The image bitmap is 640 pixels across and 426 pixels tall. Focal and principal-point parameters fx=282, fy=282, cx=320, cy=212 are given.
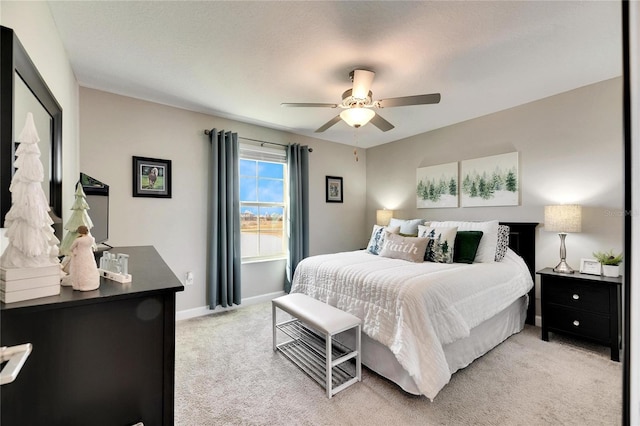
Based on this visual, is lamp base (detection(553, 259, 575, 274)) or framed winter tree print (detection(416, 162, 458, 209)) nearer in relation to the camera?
lamp base (detection(553, 259, 575, 274))

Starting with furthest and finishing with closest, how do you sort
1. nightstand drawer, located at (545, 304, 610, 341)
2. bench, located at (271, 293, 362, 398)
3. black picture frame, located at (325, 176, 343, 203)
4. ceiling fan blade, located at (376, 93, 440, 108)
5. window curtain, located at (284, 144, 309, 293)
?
black picture frame, located at (325, 176, 343, 203)
window curtain, located at (284, 144, 309, 293)
nightstand drawer, located at (545, 304, 610, 341)
ceiling fan blade, located at (376, 93, 440, 108)
bench, located at (271, 293, 362, 398)

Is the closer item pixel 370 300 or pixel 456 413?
pixel 456 413

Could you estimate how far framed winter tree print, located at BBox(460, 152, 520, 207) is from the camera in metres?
3.24

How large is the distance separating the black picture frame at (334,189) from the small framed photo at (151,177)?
236cm

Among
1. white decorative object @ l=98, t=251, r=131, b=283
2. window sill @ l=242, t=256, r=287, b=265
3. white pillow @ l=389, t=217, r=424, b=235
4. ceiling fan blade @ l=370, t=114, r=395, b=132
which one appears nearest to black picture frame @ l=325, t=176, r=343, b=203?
window sill @ l=242, t=256, r=287, b=265

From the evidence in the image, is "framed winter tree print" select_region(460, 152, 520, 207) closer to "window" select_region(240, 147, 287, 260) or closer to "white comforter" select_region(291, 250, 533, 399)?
"white comforter" select_region(291, 250, 533, 399)

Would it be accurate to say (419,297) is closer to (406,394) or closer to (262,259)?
(406,394)

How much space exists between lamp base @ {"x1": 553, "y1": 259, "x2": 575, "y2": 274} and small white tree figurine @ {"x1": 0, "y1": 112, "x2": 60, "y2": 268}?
3.64m

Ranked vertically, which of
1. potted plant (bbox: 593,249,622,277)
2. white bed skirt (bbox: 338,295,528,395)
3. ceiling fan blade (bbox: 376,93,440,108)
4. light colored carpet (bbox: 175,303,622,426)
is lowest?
light colored carpet (bbox: 175,303,622,426)

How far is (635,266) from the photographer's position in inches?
18.3

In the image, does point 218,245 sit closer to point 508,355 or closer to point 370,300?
point 370,300

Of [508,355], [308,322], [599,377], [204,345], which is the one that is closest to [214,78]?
[308,322]

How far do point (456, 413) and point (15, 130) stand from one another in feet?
8.49

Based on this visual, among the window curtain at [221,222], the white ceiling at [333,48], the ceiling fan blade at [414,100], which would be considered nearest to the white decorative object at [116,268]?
the white ceiling at [333,48]
